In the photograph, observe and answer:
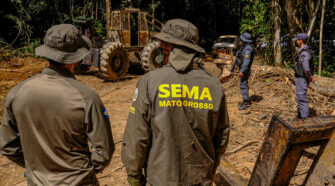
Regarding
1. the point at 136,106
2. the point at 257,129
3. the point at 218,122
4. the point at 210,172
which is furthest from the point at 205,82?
the point at 257,129

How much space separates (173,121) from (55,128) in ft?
2.62

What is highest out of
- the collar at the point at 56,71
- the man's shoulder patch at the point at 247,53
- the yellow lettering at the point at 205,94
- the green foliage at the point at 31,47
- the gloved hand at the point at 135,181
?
the collar at the point at 56,71

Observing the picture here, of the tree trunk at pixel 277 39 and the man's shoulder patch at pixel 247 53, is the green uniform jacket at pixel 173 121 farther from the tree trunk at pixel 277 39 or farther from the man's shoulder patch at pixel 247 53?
the tree trunk at pixel 277 39

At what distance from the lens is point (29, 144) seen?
5.78 ft

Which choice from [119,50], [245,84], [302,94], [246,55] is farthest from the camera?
[119,50]

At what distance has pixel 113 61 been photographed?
9727mm

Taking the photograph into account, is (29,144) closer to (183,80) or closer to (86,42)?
(86,42)

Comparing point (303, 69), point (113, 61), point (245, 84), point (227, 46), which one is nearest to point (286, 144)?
point (303, 69)

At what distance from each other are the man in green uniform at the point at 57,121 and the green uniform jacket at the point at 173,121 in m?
0.25

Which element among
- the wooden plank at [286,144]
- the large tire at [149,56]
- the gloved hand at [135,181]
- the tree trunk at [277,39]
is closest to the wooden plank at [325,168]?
the wooden plank at [286,144]

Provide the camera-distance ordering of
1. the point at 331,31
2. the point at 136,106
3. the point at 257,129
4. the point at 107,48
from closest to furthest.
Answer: the point at 136,106 < the point at 257,129 < the point at 107,48 < the point at 331,31

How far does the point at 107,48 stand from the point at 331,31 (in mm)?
9644

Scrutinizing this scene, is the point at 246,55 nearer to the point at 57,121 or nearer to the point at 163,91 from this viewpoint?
the point at 163,91

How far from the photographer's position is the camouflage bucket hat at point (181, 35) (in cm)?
184
